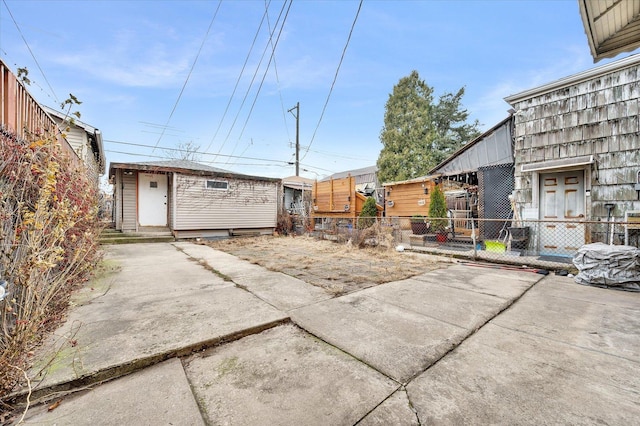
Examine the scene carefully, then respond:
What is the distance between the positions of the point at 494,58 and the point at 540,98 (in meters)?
5.91

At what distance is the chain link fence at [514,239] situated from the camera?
16.4ft

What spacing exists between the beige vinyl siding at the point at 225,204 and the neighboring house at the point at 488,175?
7.26 meters

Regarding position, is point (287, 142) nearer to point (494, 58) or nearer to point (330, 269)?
point (494, 58)

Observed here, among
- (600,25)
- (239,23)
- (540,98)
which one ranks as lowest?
(600,25)

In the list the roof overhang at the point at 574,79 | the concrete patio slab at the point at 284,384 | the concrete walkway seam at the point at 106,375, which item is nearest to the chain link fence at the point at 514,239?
the roof overhang at the point at 574,79

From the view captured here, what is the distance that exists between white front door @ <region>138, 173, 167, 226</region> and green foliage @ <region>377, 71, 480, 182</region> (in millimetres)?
15105

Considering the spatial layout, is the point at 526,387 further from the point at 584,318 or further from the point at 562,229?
the point at 562,229

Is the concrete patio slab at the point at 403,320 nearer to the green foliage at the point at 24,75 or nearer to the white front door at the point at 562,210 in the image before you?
the green foliage at the point at 24,75

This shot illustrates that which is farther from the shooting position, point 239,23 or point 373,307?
point 239,23

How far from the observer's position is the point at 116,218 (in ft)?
31.5

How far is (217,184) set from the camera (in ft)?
33.8

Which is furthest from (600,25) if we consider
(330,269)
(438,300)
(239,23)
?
(239,23)

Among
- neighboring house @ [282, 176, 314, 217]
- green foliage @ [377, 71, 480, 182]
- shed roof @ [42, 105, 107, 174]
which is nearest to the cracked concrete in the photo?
shed roof @ [42, 105, 107, 174]

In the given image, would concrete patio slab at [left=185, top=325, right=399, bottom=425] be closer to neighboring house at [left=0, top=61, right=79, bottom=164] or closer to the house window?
neighboring house at [left=0, top=61, right=79, bottom=164]
